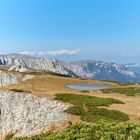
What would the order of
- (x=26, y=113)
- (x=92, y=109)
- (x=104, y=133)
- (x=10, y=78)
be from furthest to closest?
(x=10, y=78) < (x=26, y=113) < (x=92, y=109) < (x=104, y=133)

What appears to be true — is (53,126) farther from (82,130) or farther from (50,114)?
(82,130)

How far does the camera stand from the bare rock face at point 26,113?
4982cm

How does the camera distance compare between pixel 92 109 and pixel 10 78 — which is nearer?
pixel 92 109

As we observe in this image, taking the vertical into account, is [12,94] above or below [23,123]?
above

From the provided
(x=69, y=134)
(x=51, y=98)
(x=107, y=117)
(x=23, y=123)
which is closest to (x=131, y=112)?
(x=107, y=117)

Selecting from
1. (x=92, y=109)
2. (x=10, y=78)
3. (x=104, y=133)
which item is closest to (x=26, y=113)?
(x=92, y=109)

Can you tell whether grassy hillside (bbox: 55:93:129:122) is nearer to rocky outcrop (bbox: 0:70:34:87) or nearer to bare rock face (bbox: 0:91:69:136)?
bare rock face (bbox: 0:91:69:136)

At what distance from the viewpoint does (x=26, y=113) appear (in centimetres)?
5928

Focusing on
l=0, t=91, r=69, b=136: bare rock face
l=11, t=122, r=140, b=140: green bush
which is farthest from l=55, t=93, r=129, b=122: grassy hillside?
l=11, t=122, r=140, b=140: green bush

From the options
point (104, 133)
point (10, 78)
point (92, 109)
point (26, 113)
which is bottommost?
point (26, 113)

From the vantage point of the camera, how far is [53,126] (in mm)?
40875

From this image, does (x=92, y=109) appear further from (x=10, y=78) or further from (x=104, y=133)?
(x=10, y=78)

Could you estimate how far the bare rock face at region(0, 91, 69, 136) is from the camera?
163ft

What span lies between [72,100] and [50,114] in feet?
18.2
